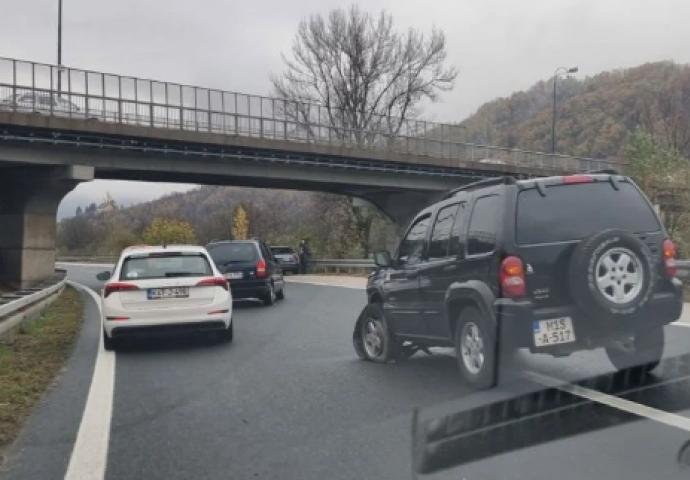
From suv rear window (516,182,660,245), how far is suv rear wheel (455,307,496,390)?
0.86 meters

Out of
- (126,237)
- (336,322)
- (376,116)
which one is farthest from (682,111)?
(126,237)

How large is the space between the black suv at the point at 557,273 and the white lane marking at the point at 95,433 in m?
3.18

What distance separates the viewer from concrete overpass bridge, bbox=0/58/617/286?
29.5 metres

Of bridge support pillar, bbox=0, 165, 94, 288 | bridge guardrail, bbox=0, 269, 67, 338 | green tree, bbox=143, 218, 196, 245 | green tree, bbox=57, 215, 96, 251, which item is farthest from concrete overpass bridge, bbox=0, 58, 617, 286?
green tree, bbox=57, 215, 96, 251

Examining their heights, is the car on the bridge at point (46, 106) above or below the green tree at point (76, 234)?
above

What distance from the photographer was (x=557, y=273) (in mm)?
6199

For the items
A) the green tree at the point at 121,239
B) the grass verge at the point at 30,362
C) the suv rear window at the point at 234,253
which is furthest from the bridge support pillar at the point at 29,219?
the green tree at the point at 121,239

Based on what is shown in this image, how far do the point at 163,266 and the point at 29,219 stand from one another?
2319 centimetres

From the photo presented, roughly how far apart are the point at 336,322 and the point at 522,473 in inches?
368

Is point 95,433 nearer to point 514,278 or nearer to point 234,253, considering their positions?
point 514,278

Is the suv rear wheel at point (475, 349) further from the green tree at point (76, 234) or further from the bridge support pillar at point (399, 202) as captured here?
the green tree at point (76, 234)

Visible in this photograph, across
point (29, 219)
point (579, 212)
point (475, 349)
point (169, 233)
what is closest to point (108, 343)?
point (475, 349)

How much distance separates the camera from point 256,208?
90.6 metres

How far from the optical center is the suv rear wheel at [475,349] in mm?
6464
